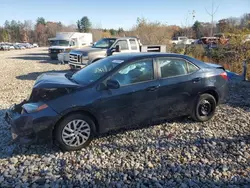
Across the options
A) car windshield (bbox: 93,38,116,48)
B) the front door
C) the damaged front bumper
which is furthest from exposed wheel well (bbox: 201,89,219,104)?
car windshield (bbox: 93,38,116,48)

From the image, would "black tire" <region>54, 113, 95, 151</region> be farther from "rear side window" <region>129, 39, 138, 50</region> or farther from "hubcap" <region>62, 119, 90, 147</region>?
"rear side window" <region>129, 39, 138, 50</region>

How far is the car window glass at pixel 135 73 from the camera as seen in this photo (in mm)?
3967

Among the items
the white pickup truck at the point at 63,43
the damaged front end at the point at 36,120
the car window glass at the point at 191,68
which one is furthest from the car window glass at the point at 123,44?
the white pickup truck at the point at 63,43

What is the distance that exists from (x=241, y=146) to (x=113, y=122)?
92.9 inches

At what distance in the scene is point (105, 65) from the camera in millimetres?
4387

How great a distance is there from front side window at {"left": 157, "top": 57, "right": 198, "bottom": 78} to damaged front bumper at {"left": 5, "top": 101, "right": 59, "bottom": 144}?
2241 millimetres

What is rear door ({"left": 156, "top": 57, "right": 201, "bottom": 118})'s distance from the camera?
427 cm

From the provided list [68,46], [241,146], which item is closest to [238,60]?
[241,146]

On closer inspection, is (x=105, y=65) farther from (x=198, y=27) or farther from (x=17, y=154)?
(x=198, y=27)

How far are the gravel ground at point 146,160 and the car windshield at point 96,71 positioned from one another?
1183mm

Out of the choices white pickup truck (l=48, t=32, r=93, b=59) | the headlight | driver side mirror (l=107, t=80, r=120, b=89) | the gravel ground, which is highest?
white pickup truck (l=48, t=32, r=93, b=59)

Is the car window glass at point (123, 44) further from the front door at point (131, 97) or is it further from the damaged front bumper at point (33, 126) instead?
the damaged front bumper at point (33, 126)

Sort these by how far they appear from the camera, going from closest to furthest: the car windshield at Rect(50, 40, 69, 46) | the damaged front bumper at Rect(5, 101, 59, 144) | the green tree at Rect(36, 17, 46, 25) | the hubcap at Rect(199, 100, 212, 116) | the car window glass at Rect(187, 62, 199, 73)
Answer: the damaged front bumper at Rect(5, 101, 59, 144) < the car window glass at Rect(187, 62, 199, 73) < the hubcap at Rect(199, 100, 212, 116) < the car windshield at Rect(50, 40, 69, 46) < the green tree at Rect(36, 17, 46, 25)

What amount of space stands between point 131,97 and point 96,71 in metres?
0.93
